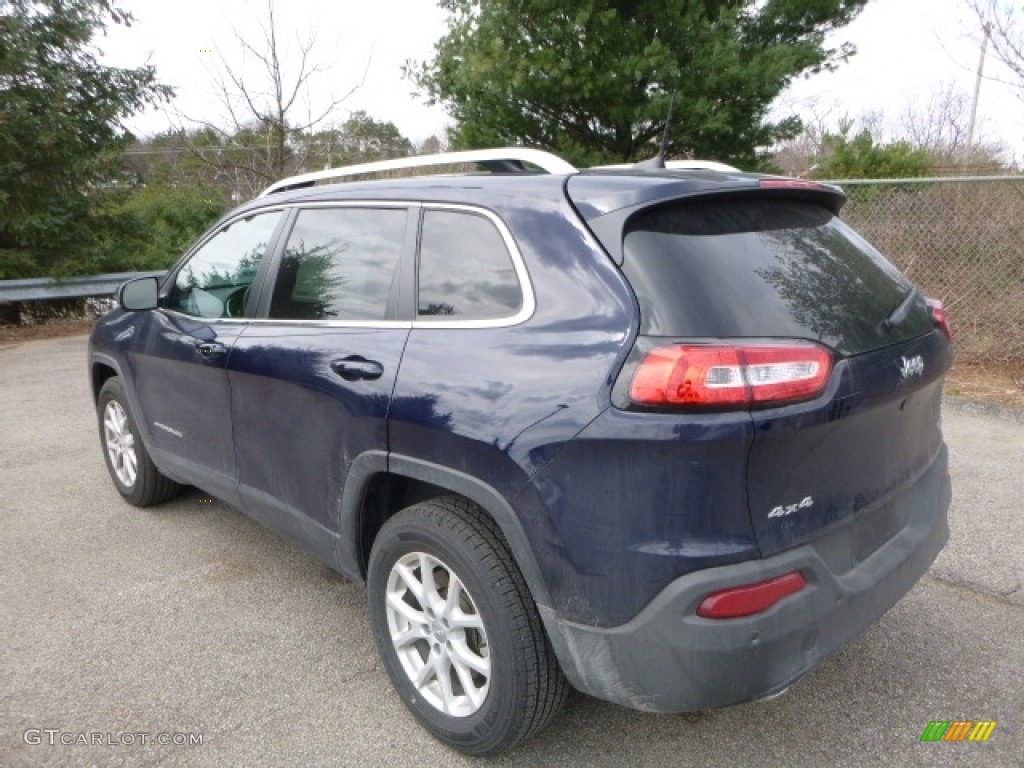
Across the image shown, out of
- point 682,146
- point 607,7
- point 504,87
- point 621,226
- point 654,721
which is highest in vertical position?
point 607,7

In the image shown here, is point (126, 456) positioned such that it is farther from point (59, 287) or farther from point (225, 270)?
point (59, 287)

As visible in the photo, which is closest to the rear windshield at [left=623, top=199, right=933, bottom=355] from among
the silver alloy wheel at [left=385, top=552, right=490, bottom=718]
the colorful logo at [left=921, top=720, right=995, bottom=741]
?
the silver alloy wheel at [left=385, top=552, right=490, bottom=718]

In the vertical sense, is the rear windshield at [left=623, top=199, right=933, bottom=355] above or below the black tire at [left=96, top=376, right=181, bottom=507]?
above

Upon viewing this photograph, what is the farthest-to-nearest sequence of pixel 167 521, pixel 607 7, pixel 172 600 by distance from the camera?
pixel 607 7, pixel 167 521, pixel 172 600

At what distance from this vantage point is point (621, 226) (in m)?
2.07

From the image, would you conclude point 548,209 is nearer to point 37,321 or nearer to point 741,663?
point 741,663

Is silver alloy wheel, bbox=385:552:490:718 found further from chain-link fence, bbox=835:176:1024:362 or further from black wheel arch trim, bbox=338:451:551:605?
chain-link fence, bbox=835:176:1024:362

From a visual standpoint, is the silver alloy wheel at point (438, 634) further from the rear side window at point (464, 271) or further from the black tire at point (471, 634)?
the rear side window at point (464, 271)

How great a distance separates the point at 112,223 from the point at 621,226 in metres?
12.6

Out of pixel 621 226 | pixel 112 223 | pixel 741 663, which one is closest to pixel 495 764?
pixel 741 663

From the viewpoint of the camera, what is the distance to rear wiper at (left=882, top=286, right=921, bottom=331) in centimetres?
229

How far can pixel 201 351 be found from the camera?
343 cm

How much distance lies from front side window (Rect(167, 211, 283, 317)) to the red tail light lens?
2057 mm

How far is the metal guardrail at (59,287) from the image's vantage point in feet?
37.1
